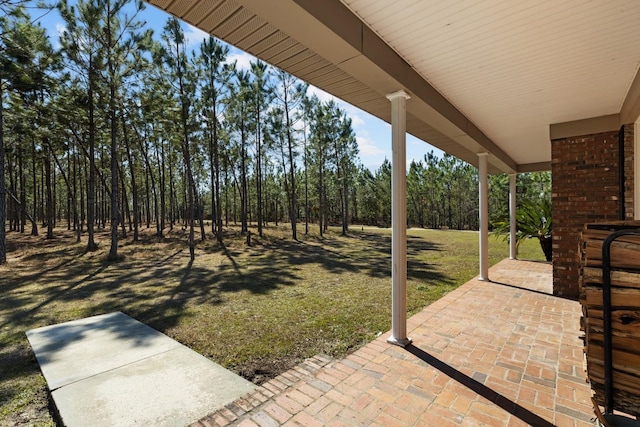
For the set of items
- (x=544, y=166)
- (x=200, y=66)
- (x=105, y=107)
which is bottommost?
(x=544, y=166)

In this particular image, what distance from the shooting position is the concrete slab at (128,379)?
7.57 ft

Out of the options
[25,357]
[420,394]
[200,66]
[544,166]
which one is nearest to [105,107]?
[200,66]

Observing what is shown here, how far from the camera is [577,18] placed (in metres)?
2.27

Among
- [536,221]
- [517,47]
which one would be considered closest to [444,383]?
[517,47]

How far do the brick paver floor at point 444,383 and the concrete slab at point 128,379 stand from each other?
342 millimetres

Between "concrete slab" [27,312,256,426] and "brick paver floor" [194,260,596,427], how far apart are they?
34cm

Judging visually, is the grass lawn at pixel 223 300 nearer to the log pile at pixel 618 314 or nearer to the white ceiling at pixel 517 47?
the log pile at pixel 618 314

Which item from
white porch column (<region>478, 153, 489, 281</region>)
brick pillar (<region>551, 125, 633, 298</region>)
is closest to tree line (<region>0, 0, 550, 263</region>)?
white porch column (<region>478, 153, 489, 281</region>)

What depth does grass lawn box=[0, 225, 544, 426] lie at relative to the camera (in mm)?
3338

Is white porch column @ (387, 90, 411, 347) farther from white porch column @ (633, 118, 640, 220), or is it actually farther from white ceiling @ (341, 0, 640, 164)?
white porch column @ (633, 118, 640, 220)

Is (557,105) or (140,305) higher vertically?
(557,105)

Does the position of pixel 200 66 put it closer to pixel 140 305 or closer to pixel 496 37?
pixel 140 305

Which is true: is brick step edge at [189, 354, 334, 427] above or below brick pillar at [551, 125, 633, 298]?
below

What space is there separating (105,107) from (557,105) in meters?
13.3
